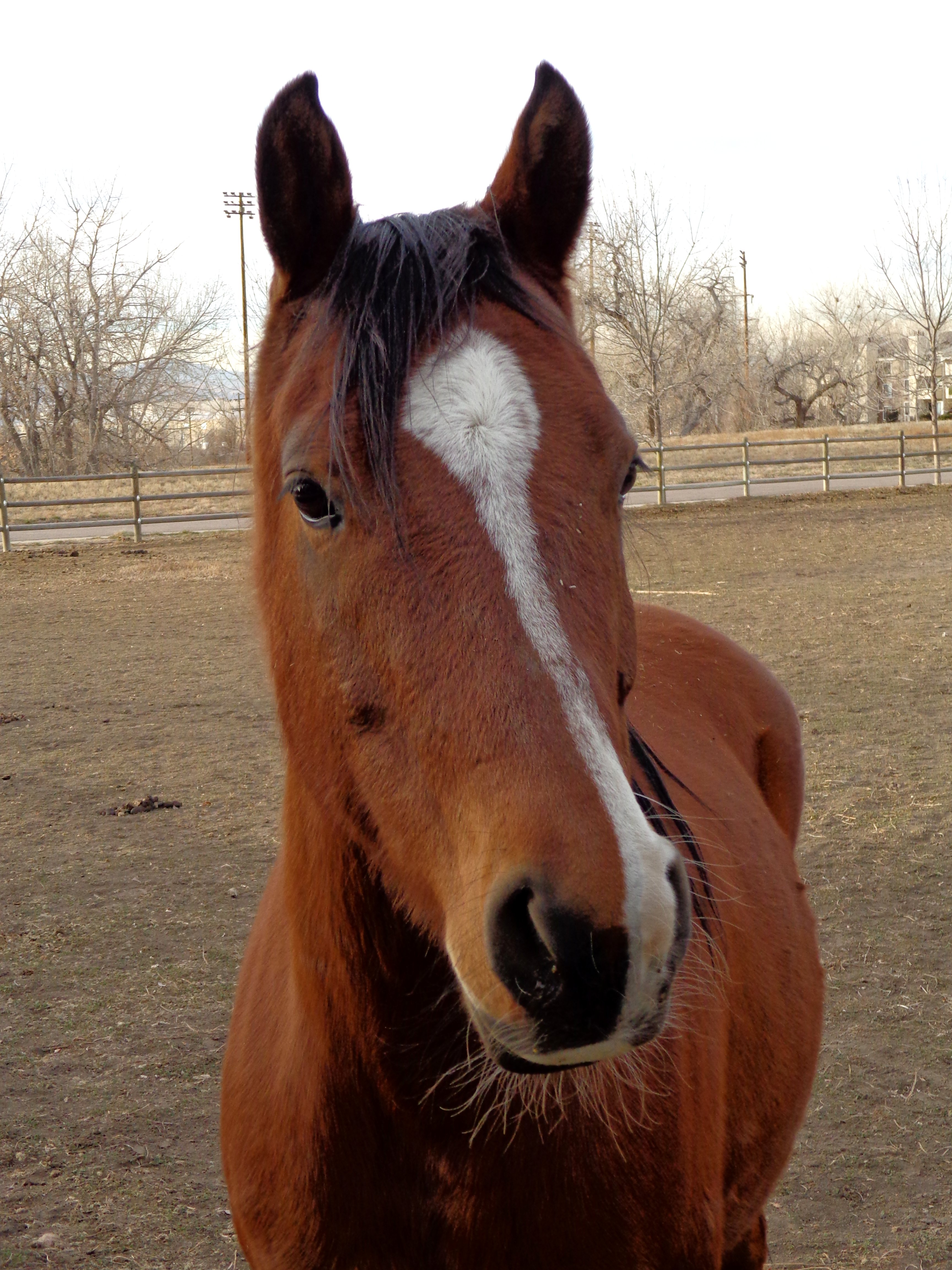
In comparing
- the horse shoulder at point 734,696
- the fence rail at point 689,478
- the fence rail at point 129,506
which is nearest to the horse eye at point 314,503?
the horse shoulder at point 734,696

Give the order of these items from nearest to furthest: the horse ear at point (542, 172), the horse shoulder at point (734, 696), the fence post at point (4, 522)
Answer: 1. the horse ear at point (542, 172)
2. the horse shoulder at point (734, 696)
3. the fence post at point (4, 522)

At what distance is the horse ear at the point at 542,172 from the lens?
1780 mm

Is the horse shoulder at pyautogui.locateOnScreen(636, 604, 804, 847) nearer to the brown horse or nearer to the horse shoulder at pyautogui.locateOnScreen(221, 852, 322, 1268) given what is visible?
the brown horse

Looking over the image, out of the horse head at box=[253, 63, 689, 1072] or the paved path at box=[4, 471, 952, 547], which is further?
the paved path at box=[4, 471, 952, 547]

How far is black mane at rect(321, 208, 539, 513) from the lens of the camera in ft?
4.75

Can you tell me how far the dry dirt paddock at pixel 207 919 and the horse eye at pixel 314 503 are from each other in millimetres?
674

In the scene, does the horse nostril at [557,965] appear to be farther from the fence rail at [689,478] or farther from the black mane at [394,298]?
the fence rail at [689,478]

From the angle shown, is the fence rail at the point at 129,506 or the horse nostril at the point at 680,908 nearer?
the horse nostril at the point at 680,908

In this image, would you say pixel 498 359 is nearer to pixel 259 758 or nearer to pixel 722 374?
pixel 259 758

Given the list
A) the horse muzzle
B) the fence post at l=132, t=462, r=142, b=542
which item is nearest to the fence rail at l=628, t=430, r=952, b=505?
the fence post at l=132, t=462, r=142, b=542

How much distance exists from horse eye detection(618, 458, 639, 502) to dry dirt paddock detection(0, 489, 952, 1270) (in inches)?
13.0

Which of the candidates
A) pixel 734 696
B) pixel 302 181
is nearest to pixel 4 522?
pixel 734 696

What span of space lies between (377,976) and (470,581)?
717 mm

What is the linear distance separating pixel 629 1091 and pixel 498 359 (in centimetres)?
119
